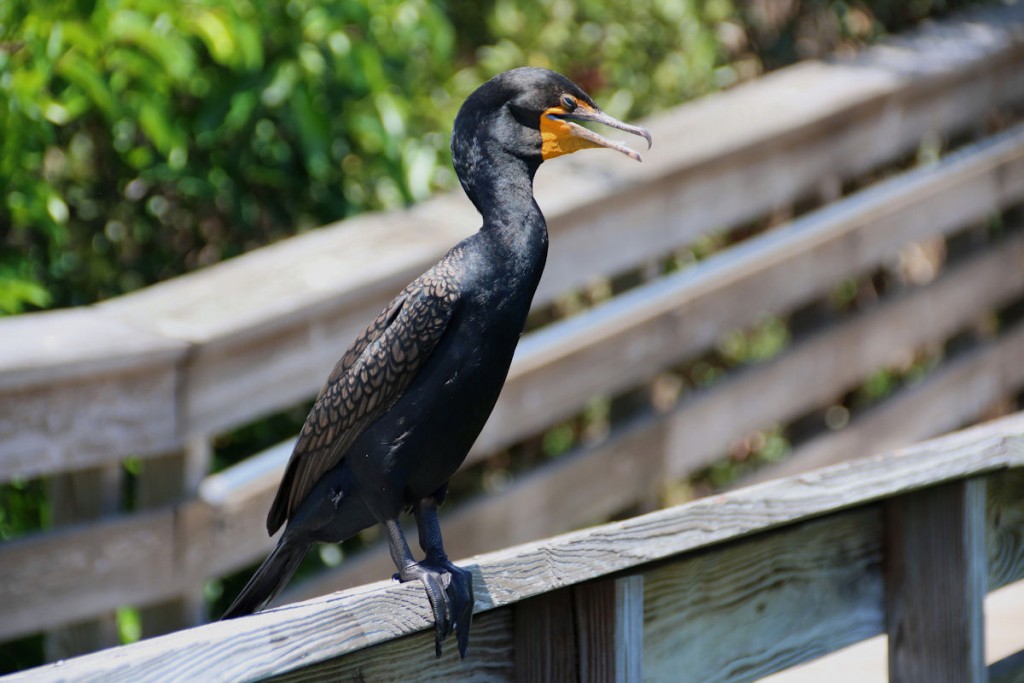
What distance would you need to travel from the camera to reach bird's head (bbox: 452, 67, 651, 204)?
183 cm

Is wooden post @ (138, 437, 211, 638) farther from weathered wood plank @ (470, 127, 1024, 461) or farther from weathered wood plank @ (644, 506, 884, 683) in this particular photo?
weathered wood plank @ (644, 506, 884, 683)

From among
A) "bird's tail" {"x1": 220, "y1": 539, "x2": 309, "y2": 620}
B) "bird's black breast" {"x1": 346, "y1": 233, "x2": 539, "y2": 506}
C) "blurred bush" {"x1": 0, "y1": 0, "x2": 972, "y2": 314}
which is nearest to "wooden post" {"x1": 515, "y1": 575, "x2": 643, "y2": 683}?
"bird's black breast" {"x1": 346, "y1": 233, "x2": 539, "y2": 506}

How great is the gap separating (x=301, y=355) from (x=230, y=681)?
1448 millimetres

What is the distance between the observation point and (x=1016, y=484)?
230 cm

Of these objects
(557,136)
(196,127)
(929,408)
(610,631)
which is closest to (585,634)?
(610,631)

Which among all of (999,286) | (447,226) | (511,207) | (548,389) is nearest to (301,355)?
(447,226)

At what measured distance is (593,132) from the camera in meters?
1.85

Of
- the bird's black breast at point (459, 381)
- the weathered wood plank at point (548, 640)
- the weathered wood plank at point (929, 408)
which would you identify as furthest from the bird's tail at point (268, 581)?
the weathered wood plank at point (929, 408)

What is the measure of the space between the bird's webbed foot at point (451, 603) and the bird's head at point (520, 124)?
0.58 meters

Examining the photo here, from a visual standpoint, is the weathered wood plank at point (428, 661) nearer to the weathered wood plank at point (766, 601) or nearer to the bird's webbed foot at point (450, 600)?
the bird's webbed foot at point (450, 600)

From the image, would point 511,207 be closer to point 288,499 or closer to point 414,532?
point 288,499

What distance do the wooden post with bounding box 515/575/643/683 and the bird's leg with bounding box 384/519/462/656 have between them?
120 mm

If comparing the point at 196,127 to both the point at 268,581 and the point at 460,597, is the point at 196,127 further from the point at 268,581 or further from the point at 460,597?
the point at 460,597

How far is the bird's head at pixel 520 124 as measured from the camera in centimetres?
183
